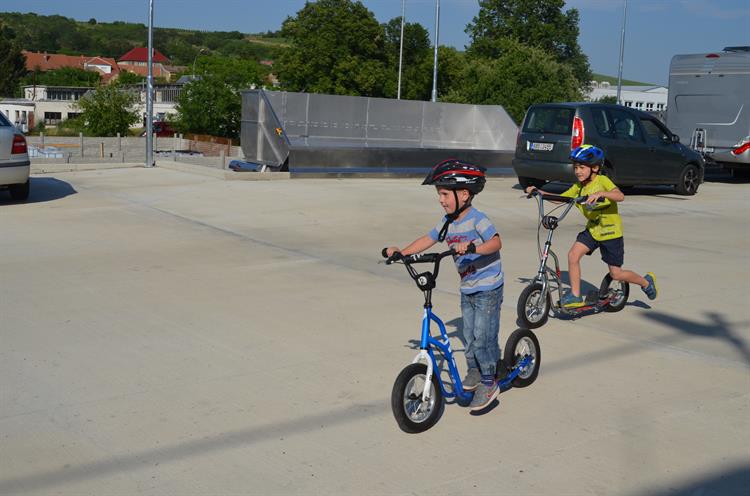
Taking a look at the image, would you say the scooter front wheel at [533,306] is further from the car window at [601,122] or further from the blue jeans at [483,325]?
the car window at [601,122]

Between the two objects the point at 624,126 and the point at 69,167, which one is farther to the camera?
the point at 69,167

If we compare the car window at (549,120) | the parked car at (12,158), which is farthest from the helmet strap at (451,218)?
the car window at (549,120)

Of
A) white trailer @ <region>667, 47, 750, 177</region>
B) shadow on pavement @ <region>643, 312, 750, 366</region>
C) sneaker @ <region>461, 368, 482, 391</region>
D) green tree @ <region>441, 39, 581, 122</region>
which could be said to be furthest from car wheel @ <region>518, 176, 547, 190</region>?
green tree @ <region>441, 39, 581, 122</region>

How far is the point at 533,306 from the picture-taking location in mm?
7023

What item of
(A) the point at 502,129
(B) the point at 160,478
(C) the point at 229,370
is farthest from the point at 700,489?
(A) the point at 502,129

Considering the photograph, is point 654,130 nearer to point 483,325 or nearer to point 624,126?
point 624,126

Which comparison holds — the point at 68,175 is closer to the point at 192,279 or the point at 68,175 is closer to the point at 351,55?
the point at 192,279

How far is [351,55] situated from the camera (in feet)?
238

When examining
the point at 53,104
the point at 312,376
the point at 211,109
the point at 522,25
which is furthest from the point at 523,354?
the point at 53,104

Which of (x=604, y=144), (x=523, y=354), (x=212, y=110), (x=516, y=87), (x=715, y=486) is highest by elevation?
(x=516, y=87)

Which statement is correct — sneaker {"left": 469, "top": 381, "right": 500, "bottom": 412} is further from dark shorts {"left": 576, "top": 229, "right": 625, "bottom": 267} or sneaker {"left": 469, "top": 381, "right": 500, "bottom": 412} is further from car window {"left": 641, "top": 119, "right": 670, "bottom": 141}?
car window {"left": 641, "top": 119, "right": 670, "bottom": 141}

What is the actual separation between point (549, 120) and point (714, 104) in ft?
22.4

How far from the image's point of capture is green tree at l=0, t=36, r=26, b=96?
124 meters

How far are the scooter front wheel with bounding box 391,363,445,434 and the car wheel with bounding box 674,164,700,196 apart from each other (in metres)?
14.3
